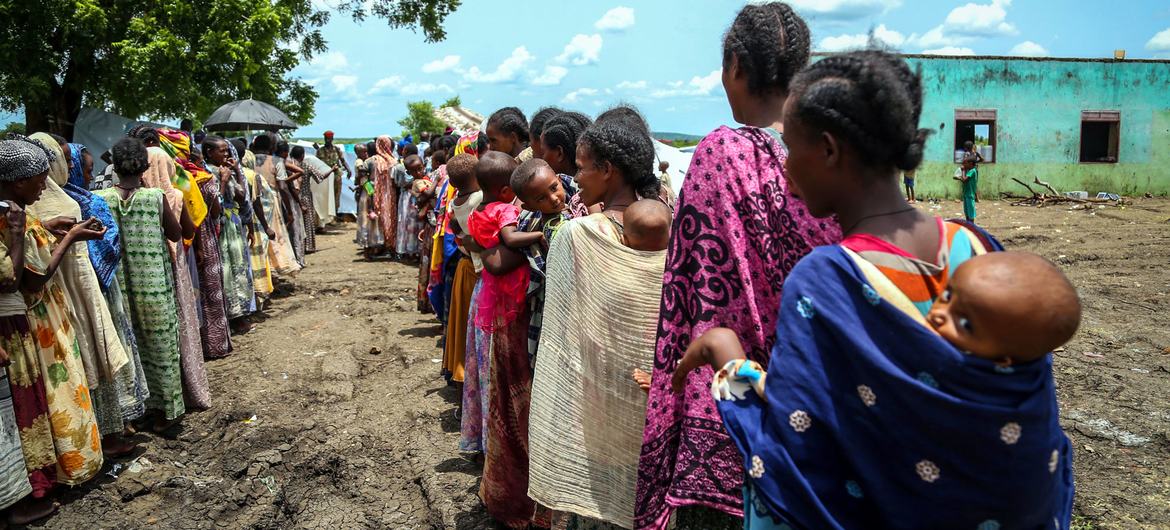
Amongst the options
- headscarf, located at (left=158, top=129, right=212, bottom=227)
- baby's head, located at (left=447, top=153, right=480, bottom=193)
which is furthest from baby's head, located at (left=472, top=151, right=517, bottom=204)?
headscarf, located at (left=158, top=129, right=212, bottom=227)

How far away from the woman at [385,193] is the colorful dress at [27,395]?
8022 mm

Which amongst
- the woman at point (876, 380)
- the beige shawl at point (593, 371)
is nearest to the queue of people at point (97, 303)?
the beige shawl at point (593, 371)

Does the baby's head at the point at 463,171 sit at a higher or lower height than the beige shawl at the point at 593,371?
higher

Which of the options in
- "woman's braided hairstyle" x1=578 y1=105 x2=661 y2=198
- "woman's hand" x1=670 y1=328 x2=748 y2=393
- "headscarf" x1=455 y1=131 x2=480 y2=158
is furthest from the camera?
"headscarf" x1=455 y1=131 x2=480 y2=158

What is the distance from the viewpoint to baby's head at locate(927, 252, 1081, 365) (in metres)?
1.14

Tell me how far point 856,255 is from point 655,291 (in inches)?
42.1

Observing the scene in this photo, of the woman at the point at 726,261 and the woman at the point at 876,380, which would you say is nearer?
the woman at the point at 876,380

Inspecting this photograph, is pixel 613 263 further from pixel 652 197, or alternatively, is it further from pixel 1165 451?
pixel 1165 451

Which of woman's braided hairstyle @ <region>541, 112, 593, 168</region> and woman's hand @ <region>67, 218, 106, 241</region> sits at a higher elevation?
woman's braided hairstyle @ <region>541, 112, 593, 168</region>

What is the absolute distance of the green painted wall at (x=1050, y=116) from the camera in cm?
2073

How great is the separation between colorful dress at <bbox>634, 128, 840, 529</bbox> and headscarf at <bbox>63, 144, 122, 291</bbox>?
12.3 ft

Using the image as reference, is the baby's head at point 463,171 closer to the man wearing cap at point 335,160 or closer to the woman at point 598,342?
the woman at point 598,342

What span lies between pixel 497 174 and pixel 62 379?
2469mm

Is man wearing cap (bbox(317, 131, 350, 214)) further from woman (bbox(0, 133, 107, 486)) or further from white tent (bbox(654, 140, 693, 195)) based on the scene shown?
woman (bbox(0, 133, 107, 486))
